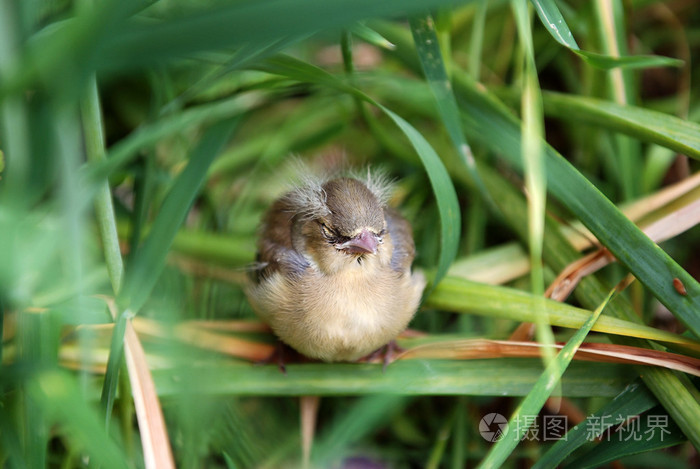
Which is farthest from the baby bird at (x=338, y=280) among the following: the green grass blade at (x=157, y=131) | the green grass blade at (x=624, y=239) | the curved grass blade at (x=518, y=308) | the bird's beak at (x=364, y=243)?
the green grass blade at (x=624, y=239)

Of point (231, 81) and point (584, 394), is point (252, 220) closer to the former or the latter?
point (231, 81)

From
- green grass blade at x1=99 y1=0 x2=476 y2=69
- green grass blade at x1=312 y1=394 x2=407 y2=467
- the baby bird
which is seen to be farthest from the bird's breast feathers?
green grass blade at x1=99 y1=0 x2=476 y2=69

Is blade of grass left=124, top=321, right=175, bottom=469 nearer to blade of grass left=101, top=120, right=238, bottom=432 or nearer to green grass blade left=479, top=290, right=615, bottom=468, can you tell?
blade of grass left=101, top=120, right=238, bottom=432

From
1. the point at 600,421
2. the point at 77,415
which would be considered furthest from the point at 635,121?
the point at 77,415

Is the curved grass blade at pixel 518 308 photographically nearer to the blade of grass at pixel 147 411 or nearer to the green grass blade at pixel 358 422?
the green grass blade at pixel 358 422

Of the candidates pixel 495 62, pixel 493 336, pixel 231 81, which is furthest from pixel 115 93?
pixel 493 336

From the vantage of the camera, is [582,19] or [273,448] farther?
[582,19]

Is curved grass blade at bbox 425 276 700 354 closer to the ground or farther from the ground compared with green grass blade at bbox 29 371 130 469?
farther from the ground

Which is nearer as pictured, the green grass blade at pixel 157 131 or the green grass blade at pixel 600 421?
the green grass blade at pixel 157 131
